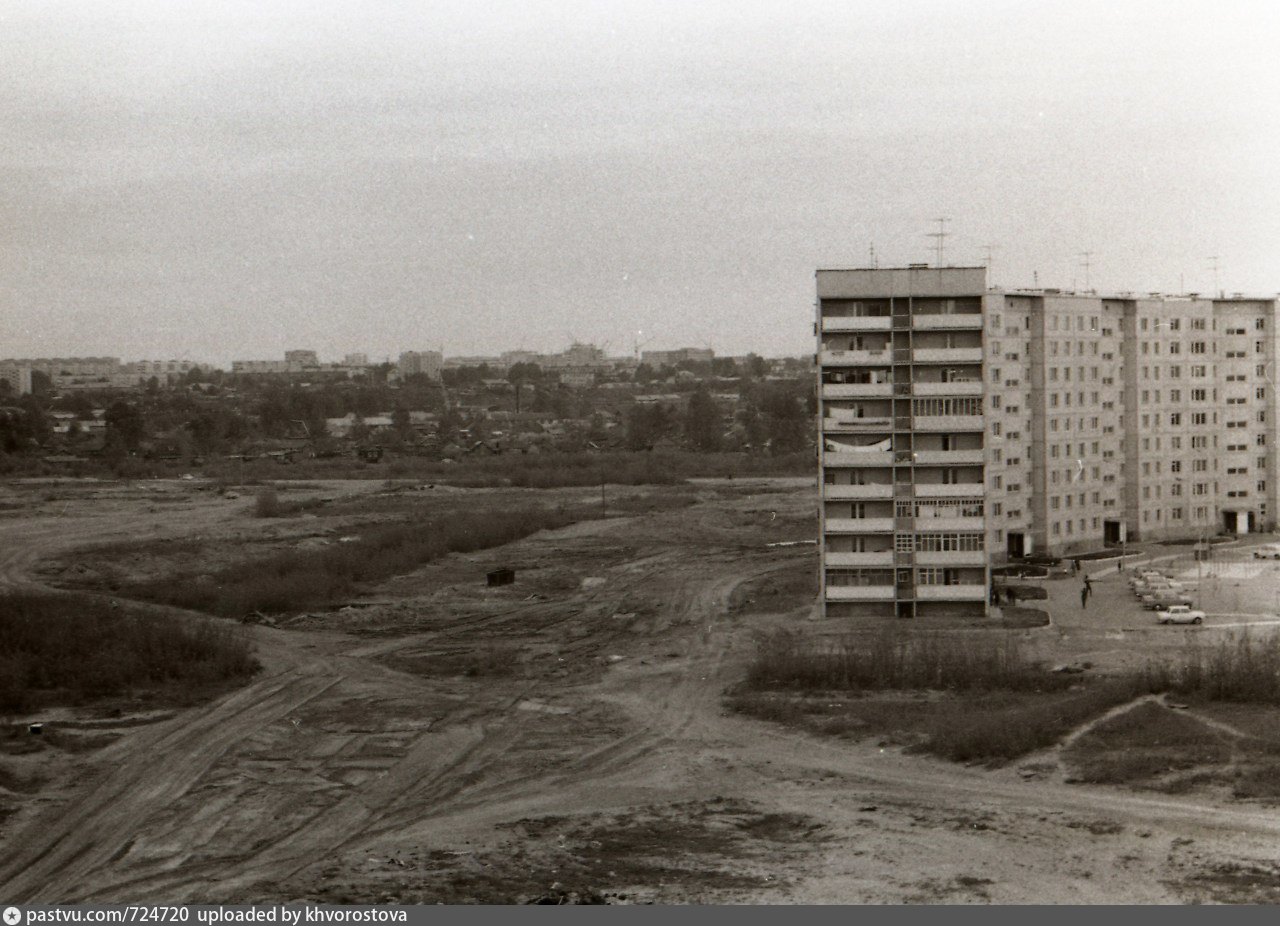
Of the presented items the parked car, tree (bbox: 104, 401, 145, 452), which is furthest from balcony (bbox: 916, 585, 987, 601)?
tree (bbox: 104, 401, 145, 452)

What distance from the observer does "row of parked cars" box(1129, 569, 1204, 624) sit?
24672 mm

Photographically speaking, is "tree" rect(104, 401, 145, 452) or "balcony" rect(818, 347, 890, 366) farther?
"tree" rect(104, 401, 145, 452)

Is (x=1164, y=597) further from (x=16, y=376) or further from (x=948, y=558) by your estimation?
(x=16, y=376)

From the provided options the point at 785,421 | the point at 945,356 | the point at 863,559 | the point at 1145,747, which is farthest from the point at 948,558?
the point at 785,421

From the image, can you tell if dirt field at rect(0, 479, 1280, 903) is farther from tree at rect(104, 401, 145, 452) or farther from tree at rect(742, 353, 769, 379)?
tree at rect(742, 353, 769, 379)

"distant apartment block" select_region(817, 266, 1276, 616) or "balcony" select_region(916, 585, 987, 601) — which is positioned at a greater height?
"distant apartment block" select_region(817, 266, 1276, 616)

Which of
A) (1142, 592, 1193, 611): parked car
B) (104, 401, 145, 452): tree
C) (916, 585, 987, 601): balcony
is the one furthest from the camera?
(104, 401, 145, 452): tree

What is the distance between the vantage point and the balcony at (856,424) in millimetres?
25719

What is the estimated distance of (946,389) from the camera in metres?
25.6

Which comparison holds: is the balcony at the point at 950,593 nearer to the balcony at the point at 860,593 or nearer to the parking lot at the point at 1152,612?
the balcony at the point at 860,593

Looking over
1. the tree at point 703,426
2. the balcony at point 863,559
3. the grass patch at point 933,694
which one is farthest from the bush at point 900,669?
the tree at point 703,426

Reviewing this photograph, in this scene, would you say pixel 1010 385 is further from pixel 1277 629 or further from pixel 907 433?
pixel 1277 629

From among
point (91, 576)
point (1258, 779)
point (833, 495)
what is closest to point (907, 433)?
point (833, 495)

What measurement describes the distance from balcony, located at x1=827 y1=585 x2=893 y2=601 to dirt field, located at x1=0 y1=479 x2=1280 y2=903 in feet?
2.26
